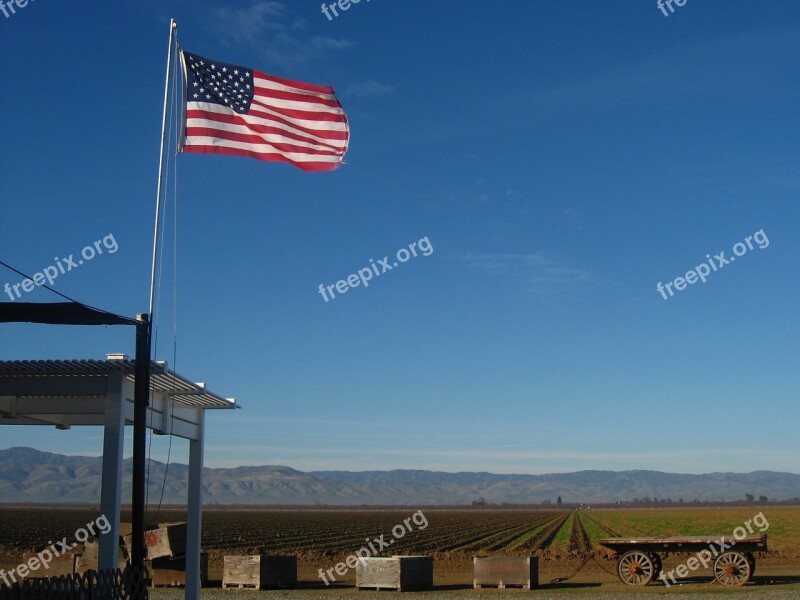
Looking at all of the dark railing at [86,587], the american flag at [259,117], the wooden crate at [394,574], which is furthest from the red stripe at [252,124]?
the wooden crate at [394,574]

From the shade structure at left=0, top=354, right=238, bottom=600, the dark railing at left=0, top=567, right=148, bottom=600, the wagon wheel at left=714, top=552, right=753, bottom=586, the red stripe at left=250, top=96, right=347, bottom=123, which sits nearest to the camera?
the dark railing at left=0, top=567, right=148, bottom=600

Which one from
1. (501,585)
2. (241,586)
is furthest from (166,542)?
(501,585)

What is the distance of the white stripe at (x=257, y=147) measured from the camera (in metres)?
14.0

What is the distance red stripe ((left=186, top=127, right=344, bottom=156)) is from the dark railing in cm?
598

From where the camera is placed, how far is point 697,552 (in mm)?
27516

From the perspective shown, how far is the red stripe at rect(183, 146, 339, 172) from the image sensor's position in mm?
14000

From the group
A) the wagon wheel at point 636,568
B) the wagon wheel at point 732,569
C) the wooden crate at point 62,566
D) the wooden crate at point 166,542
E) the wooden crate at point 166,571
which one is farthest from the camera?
the wagon wheel at point 636,568

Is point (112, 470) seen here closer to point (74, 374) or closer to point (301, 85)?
point (74, 374)

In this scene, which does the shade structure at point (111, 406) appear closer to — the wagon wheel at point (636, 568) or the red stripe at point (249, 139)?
the red stripe at point (249, 139)

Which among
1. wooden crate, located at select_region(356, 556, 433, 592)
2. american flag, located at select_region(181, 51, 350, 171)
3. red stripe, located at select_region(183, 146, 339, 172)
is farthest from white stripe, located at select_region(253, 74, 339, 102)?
wooden crate, located at select_region(356, 556, 433, 592)

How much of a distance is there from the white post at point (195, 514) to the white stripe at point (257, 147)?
6.18 meters

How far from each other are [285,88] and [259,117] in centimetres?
66

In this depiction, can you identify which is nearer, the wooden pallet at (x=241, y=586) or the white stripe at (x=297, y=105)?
the white stripe at (x=297, y=105)

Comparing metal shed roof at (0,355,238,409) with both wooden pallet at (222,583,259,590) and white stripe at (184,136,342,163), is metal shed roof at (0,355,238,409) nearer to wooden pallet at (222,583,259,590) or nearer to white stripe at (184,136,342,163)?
white stripe at (184,136,342,163)
